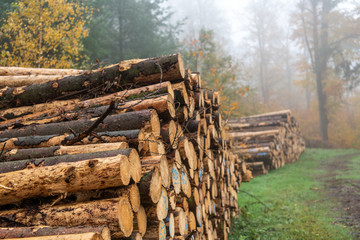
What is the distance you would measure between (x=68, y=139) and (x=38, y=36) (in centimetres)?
1059

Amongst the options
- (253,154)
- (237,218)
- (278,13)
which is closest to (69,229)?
(237,218)

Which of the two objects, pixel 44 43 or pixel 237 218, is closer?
pixel 237 218

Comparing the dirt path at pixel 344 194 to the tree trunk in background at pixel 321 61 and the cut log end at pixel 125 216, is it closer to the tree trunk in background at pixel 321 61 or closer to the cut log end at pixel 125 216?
the cut log end at pixel 125 216

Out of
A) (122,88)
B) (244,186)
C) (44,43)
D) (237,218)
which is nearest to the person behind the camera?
(122,88)

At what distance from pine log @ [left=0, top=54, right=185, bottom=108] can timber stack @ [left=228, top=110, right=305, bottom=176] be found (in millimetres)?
6436

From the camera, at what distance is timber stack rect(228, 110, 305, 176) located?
11.8 metres

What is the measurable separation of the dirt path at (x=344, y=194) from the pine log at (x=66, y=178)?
4.77 m

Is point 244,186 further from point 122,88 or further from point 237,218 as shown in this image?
point 122,88

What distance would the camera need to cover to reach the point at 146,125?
3.37 metres

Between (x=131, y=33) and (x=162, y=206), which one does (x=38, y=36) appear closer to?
(x=131, y=33)

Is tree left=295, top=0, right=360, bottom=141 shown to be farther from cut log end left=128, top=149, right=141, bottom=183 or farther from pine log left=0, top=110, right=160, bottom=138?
cut log end left=128, top=149, right=141, bottom=183

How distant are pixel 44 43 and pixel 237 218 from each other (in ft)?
35.0

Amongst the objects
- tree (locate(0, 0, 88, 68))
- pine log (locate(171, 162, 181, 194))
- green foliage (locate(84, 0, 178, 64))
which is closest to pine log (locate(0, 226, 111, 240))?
pine log (locate(171, 162, 181, 194))

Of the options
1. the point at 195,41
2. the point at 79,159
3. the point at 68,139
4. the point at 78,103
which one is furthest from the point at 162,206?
the point at 195,41
